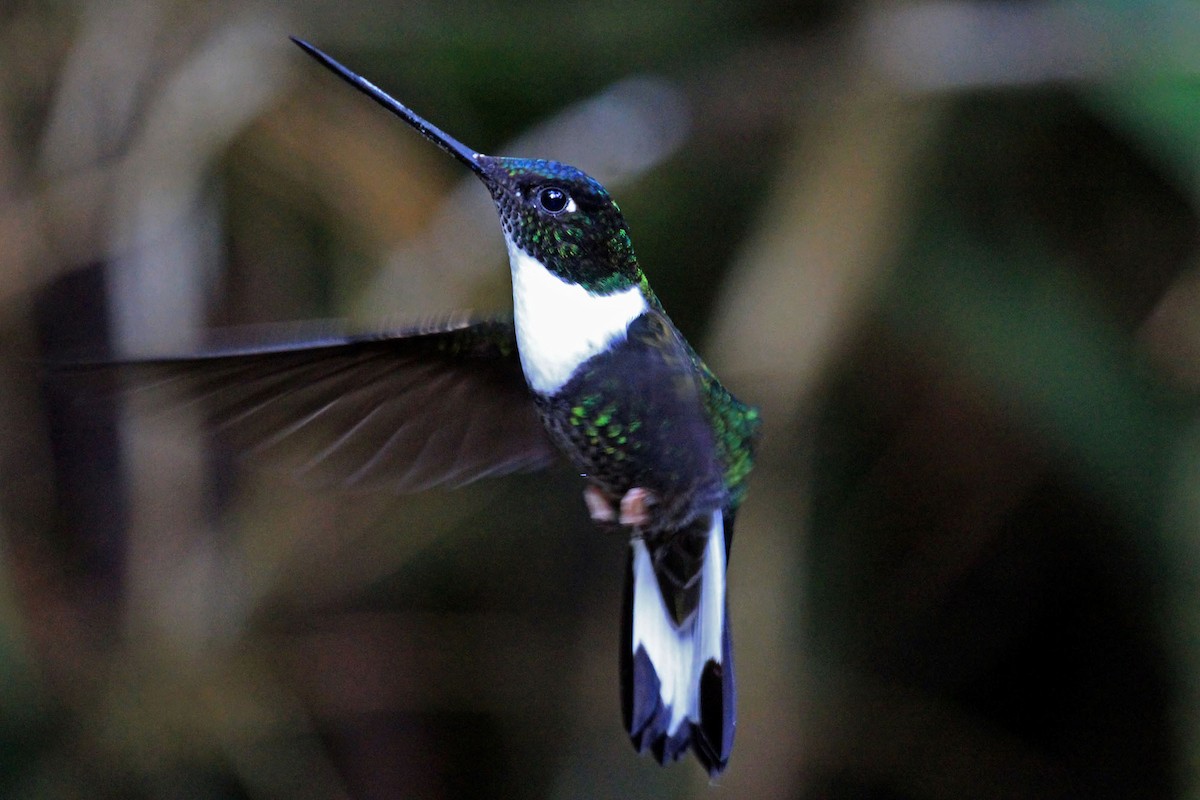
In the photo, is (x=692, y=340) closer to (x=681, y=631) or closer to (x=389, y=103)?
(x=681, y=631)

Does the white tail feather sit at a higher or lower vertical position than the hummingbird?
lower

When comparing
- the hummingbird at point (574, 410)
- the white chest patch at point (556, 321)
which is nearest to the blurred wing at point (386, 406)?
the hummingbird at point (574, 410)

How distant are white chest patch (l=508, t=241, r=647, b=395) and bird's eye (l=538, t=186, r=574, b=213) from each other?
0.04 meters

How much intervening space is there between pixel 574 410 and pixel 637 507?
9 cm

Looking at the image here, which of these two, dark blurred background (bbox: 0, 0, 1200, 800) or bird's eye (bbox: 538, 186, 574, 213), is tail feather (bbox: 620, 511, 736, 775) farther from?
dark blurred background (bbox: 0, 0, 1200, 800)

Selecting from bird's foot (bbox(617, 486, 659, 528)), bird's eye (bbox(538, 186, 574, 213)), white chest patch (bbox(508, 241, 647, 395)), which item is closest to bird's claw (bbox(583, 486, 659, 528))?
bird's foot (bbox(617, 486, 659, 528))

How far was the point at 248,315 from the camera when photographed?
1863mm

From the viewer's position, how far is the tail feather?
38.0 inches

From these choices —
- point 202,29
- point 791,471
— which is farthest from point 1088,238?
point 202,29

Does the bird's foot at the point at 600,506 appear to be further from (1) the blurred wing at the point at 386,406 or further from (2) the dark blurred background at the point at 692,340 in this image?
(2) the dark blurred background at the point at 692,340

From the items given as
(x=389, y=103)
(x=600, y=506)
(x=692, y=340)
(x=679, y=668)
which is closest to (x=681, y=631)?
(x=679, y=668)

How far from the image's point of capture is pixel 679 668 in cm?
102

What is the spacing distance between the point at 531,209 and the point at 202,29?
1252 mm

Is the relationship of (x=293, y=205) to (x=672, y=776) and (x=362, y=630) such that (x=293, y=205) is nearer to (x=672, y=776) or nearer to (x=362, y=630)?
(x=362, y=630)
